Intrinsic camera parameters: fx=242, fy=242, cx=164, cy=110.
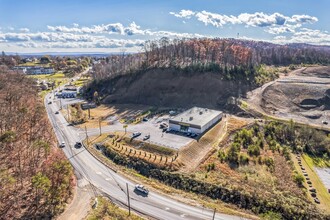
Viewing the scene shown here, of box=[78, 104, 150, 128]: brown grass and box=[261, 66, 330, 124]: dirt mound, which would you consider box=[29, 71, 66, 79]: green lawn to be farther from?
box=[261, 66, 330, 124]: dirt mound

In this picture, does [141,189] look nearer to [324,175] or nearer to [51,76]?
[324,175]

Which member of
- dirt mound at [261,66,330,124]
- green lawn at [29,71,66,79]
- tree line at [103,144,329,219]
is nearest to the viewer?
tree line at [103,144,329,219]

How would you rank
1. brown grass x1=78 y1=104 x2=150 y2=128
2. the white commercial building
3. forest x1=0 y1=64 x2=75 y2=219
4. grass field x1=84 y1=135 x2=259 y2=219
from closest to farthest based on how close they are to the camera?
forest x1=0 y1=64 x2=75 y2=219 → grass field x1=84 y1=135 x2=259 y2=219 → the white commercial building → brown grass x1=78 y1=104 x2=150 y2=128

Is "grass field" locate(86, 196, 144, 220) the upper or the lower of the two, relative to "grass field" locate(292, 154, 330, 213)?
upper

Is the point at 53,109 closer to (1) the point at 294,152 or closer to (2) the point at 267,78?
(1) the point at 294,152

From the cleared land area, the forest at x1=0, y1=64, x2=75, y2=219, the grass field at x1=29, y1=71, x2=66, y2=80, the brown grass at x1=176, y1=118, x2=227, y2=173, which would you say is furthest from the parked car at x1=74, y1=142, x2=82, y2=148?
the grass field at x1=29, y1=71, x2=66, y2=80

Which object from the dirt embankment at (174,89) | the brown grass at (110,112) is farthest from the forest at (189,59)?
the brown grass at (110,112)

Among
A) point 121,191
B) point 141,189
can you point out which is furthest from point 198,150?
point 121,191
